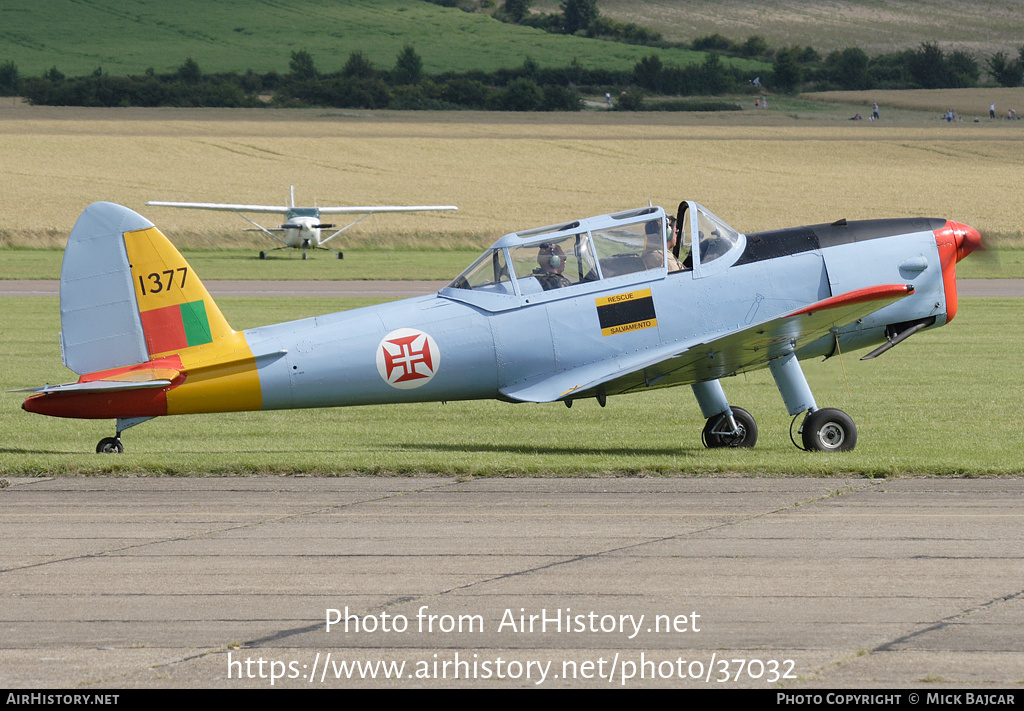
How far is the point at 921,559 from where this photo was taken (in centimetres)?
747

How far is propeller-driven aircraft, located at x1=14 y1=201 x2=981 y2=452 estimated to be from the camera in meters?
10.5

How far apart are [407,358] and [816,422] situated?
3725 millimetres

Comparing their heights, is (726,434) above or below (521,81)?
below

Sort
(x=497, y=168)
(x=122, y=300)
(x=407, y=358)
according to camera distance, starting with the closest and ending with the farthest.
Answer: (x=122, y=300) → (x=407, y=358) → (x=497, y=168)

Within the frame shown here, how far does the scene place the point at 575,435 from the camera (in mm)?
12977

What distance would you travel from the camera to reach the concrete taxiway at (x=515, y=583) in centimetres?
569

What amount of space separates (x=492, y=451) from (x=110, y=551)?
14.7ft

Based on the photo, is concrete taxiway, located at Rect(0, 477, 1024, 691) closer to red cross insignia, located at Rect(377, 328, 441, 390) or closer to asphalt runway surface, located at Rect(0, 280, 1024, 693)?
asphalt runway surface, located at Rect(0, 280, 1024, 693)

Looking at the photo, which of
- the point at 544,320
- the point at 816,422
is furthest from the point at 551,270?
the point at 816,422

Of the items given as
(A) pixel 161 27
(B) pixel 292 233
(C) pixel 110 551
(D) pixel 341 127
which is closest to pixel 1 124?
(D) pixel 341 127

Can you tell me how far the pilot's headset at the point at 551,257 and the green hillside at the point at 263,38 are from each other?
376ft

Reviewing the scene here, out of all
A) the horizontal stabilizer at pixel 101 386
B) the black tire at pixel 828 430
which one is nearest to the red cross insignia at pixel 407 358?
the horizontal stabilizer at pixel 101 386

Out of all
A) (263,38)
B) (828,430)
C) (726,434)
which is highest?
(263,38)

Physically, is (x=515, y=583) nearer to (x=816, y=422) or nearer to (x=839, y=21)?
(x=816, y=422)
